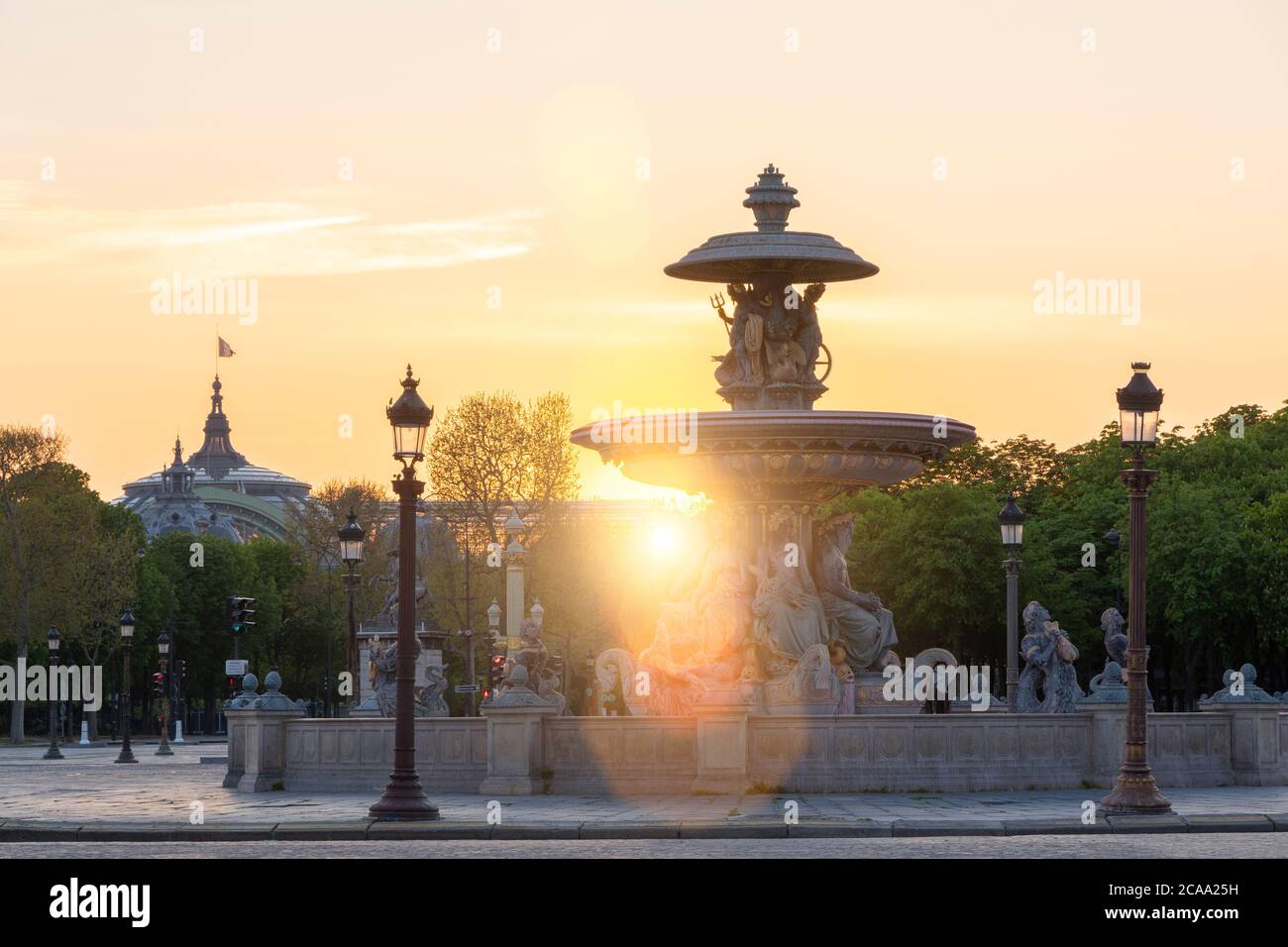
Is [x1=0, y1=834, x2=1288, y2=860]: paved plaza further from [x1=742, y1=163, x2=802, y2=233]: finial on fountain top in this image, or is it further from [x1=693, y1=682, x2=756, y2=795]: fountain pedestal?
[x1=742, y1=163, x2=802, y2=233]: finial on fountain top

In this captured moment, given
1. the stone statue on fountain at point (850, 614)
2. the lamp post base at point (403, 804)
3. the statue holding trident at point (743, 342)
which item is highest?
the statue holding trident at point (743, 342)

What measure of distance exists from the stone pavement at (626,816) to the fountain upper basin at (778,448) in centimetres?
600

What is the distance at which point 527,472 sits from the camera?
83750 millimetres

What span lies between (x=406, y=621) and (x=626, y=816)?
328 centimetres

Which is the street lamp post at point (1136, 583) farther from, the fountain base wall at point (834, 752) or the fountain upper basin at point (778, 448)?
the fountain upper basin at point (778, 448)

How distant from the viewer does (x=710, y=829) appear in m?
25.6

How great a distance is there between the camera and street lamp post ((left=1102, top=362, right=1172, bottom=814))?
27.3 metres

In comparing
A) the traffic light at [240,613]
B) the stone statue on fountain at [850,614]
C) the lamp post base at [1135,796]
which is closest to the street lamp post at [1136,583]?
the lamp post base at [1135,796]

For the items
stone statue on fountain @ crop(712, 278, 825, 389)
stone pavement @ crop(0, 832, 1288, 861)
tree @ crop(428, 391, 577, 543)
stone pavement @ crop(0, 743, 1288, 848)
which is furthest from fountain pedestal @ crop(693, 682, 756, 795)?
tree @ crop(428, 391, 577, 543)

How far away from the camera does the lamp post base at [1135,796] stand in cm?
2688

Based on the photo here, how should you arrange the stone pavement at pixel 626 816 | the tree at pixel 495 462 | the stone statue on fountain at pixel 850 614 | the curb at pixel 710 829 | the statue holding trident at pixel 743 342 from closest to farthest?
the curb at pixel 710 829, the stone pavement at pixel 626 816, the stone statue on fountain at pixel 850 614, the statue holding trident at pixel 743 342, the tree at pixel 495 462

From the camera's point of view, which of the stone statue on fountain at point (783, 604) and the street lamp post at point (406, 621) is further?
the stone statue on fountain at point (783, 604)

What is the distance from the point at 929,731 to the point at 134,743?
5942 centimetres
